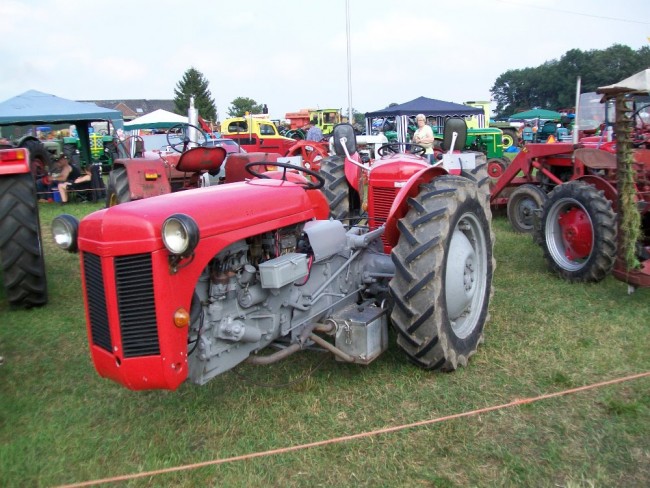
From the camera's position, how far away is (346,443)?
8.27 ft

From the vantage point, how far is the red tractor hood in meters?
2.15

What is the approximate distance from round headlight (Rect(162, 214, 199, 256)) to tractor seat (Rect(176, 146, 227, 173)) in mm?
4578

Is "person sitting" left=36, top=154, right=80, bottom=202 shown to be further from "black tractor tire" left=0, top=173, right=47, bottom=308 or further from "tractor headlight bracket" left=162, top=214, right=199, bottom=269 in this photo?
"tractor headlight bracket" left=162, top=214, right=199, bottom=269

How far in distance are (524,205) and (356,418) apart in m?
5.30

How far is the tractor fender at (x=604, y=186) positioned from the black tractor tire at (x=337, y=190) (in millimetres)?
2295

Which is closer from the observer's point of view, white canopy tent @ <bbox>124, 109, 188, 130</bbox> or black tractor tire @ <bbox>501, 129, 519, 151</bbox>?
white canopy tent @ <bbox>124, 109, 188, 130</bbox>

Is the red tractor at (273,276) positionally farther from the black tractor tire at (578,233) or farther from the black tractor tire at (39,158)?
the black tractor tire at (39,158)

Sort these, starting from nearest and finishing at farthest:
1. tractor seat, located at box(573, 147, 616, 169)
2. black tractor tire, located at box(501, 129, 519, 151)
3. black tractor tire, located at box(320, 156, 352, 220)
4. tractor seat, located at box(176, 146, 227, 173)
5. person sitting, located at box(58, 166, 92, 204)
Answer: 1. black tractor tire, located at box(320, 156, 352, 220)
2. tractor seat, located at box(573, 147, 616, 169)
3. tractor seat, located at box(176, 146, 227, 173)
4. person sitting, located at box(58, 166, 92, 204)
5. black tractor tire, located at box(501, 129, 519, 151)

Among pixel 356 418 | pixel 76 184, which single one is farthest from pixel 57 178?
pixel 356 418

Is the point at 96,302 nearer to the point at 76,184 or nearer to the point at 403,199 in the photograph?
the point at 403,199

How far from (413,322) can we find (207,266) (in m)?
1.17

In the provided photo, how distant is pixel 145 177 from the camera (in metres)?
6.51

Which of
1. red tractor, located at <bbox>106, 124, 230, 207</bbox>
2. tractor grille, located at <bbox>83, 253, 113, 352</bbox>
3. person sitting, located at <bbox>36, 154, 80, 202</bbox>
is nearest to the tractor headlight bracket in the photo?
tractor grille, located at <bbox>83, 253, 113, 352</bbox>

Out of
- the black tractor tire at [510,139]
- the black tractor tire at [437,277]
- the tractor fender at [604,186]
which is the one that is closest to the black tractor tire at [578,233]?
the tractor fender at [604,186]
